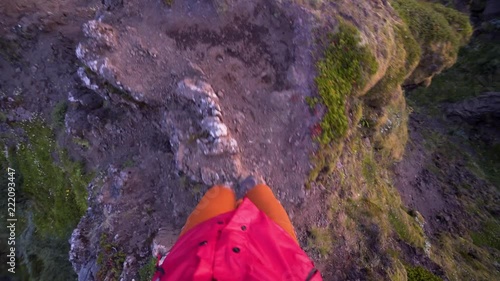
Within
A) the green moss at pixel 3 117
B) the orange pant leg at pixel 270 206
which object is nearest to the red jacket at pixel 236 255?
the orange pant leg at pixel 270 206

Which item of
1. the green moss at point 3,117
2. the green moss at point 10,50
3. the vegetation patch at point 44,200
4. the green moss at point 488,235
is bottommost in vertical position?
the green moss at point 488,235

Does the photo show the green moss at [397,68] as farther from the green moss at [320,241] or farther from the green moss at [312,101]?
the green moss at [320,241]

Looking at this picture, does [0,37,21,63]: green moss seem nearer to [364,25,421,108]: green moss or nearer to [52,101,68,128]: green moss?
[52,101,68,128]: green moss

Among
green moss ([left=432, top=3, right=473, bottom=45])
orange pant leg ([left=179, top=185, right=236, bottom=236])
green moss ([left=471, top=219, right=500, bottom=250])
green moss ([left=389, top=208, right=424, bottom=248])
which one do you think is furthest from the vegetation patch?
green moss ([left=471, top=219, right=500, bottom=250])

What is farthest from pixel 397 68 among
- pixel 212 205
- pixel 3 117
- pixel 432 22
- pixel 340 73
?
pixel 3 117

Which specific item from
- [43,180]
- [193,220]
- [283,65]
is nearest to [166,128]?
[193,220]
